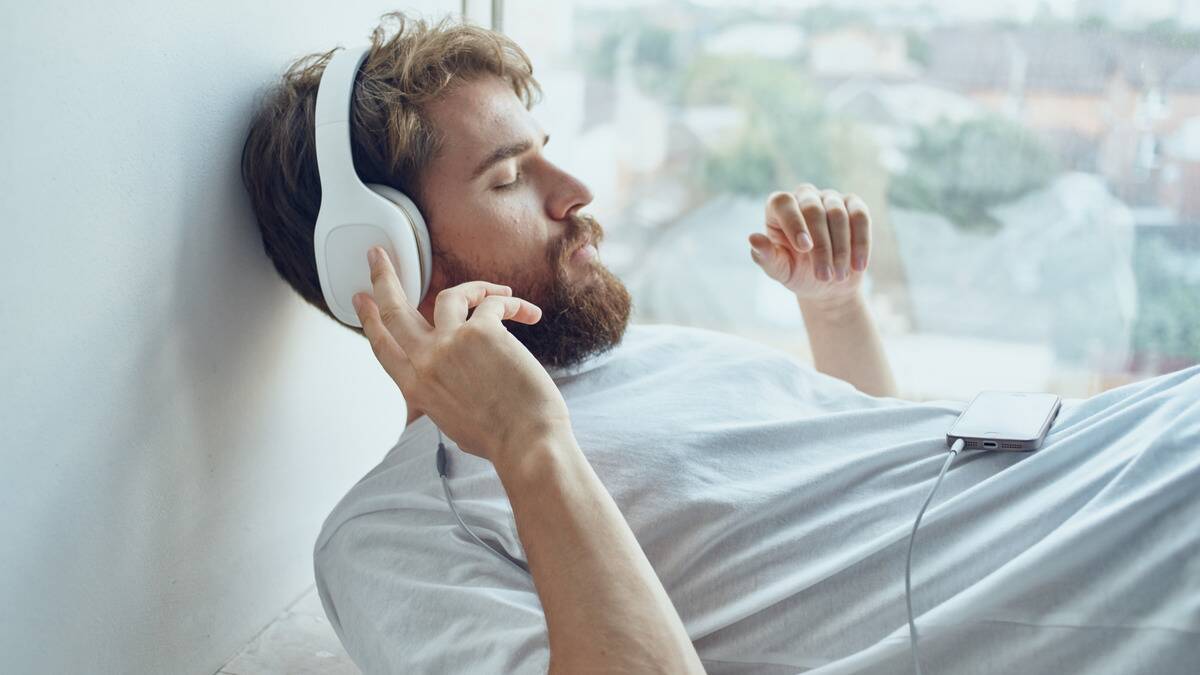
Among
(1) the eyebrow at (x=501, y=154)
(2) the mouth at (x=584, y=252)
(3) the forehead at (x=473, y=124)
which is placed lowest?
(2) the mouth at (x=584, y=252)

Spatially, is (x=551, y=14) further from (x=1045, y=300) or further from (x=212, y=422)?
(x=212, y=422)

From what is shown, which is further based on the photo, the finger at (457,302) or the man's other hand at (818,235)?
the man's other hand at (818,235)

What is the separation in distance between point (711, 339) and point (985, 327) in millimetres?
942

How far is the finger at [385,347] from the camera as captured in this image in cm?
85

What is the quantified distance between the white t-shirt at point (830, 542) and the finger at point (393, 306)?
0.16 m

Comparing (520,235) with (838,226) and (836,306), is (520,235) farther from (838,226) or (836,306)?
(836,306)

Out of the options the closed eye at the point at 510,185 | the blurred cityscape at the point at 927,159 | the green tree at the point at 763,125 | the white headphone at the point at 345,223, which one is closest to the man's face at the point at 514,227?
the closed eye at the point at 510,185

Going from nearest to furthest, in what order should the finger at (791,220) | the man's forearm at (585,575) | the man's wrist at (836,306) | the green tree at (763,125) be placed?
the man's forearm at (585,575) → the finger at (791,220) → the man's wrist at (836,306) → the green tree at (763,125)

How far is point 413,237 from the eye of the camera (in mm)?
1005

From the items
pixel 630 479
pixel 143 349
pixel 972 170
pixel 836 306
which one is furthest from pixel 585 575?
pixel 972 170

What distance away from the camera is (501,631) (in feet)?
2.58

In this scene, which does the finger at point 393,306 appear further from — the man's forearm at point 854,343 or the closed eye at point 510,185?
the man's forearm at point 854,343

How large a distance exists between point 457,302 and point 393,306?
0.23 ft

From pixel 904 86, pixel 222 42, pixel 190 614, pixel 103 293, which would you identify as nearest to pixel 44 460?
pixel 103 293
